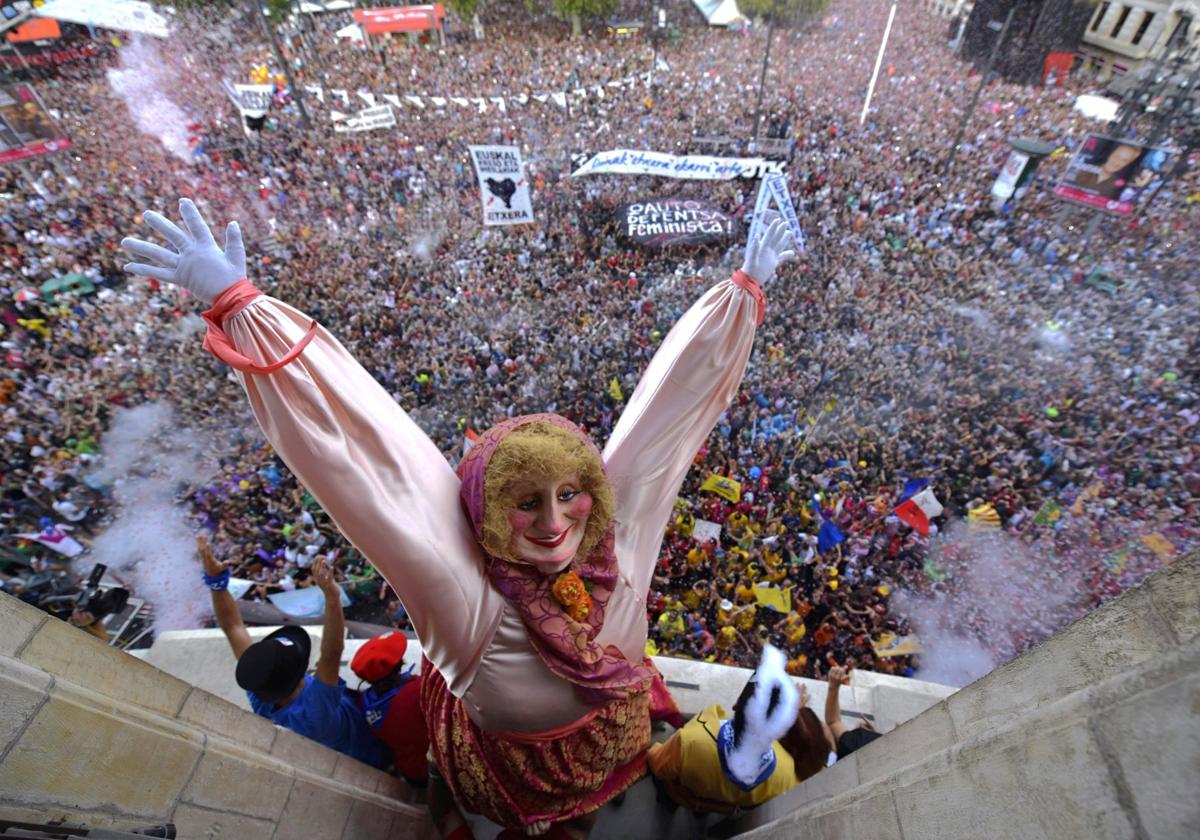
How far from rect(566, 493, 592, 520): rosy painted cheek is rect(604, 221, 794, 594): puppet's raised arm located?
34 centimetres

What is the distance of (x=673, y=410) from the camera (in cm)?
237

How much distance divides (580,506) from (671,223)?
31.4 feet

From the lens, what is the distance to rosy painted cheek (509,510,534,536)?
201 cm

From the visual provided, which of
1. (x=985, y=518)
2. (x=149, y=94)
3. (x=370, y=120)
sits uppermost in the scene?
(x=149, y=94)

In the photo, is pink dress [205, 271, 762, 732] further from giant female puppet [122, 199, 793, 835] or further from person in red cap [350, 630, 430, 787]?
person in red cap [350, 630, 430, 787]

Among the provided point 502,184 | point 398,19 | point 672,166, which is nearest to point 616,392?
point 502,184

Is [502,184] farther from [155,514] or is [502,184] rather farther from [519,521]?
[519,521]

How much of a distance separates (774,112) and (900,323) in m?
8.39

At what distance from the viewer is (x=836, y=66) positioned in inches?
660

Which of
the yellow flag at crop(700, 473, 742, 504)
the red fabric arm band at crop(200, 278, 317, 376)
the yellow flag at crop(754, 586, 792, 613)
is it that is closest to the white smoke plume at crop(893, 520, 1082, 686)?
the yellow flag at crop(754, 586, 792, 613)

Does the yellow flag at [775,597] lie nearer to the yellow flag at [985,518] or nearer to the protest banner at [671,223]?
the yellow flag at [985,518]

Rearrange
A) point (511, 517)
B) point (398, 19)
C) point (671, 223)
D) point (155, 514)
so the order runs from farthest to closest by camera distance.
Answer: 1. point (398, 19)
2. point (671, 223)
3. point (155, 514)
4. point (511, 517)

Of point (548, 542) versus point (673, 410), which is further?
point (673, 410)

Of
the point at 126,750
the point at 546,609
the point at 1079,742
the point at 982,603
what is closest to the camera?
the point at 1079,742
